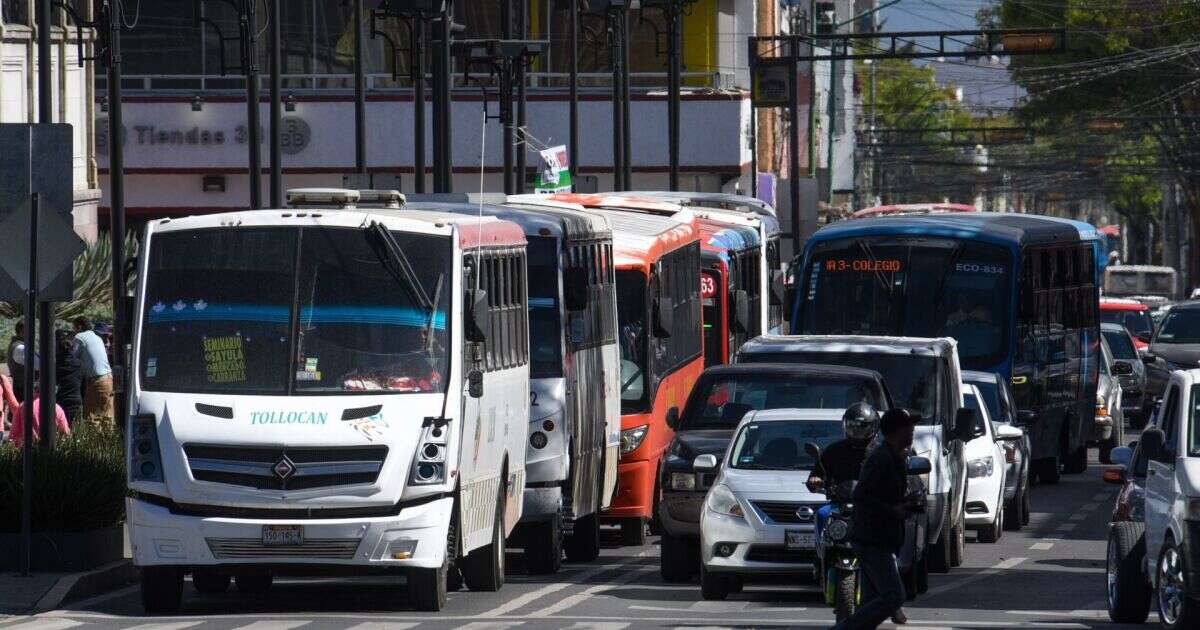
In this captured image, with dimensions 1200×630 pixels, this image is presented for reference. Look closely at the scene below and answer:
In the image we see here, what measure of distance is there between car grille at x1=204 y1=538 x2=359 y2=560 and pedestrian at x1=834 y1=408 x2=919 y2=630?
400cm

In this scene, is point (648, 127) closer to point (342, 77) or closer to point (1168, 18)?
point (342, 77)

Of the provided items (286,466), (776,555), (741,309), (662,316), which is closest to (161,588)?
(286,466)

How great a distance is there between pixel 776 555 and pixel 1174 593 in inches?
133

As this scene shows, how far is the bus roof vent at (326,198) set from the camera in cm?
1778

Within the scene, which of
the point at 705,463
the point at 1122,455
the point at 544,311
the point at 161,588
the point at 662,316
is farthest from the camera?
the point at 662,316

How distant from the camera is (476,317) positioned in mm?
16516

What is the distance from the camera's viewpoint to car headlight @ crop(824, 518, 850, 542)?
13883mm

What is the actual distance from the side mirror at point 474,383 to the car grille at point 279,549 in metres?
1.43

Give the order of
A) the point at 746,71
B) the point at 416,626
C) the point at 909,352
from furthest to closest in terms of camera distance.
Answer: the point at 746,71 → the point at 909,352 → the point at 416,626

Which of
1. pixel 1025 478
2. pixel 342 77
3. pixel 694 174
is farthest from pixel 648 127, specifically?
pixel 1025 478

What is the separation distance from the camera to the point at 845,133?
113 metres

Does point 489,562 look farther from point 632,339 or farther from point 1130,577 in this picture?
point 632,339

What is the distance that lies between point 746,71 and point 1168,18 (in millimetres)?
20595

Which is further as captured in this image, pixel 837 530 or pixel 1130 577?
pixel 1130 577
